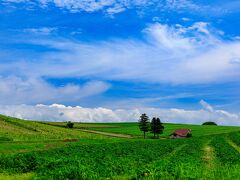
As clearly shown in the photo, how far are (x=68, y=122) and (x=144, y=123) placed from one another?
2708cm

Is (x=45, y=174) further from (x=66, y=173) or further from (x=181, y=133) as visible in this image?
(x=181, y=133)

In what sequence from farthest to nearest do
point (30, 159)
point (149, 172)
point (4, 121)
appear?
point (4, 121) < point (30, 159) < point (149, 172)

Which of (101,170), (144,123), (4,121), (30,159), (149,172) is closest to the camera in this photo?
(149,172)

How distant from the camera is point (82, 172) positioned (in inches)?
717

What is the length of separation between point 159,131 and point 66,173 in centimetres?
11942

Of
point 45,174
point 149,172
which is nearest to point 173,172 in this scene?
point 149,172

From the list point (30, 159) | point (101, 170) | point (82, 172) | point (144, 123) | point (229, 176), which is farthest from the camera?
point (144, 123)

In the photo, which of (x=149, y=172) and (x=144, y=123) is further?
(x=144, y=123)

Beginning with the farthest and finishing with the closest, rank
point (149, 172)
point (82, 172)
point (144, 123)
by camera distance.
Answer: point (144, 123), point (82, 172), point (149, 172)

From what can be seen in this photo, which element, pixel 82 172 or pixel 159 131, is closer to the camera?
pixel 82 172

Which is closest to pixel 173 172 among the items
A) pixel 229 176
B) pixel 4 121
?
pixel 229 176

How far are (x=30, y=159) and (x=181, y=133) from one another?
113472mm

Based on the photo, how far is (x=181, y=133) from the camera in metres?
137

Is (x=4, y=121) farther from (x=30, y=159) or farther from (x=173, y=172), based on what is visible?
(x=173, y=172)
